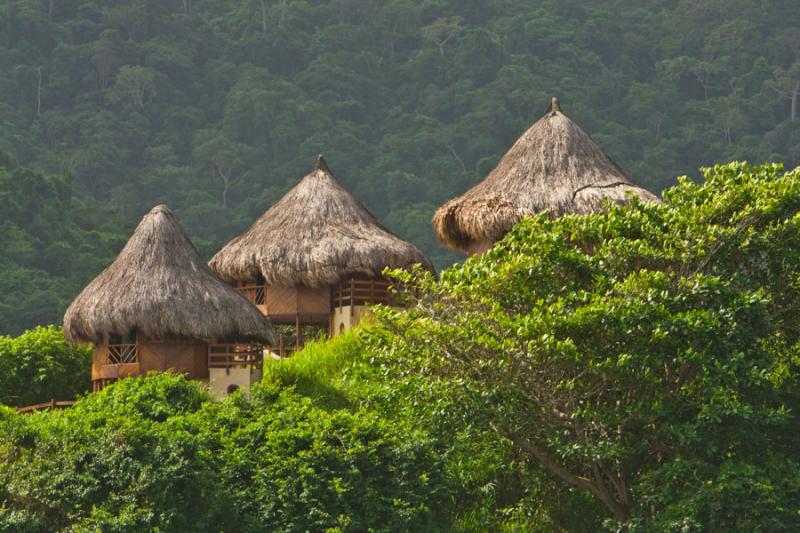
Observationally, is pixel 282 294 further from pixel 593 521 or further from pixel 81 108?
pixel 81 108

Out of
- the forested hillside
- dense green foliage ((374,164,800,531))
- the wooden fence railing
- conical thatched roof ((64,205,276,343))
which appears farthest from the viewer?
the forested hillside

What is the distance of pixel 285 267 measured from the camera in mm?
23516

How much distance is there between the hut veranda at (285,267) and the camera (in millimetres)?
19984

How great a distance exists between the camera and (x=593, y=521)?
16.7 meters

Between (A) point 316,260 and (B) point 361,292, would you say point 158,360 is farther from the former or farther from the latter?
(B) point 361,292

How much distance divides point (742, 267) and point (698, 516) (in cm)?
291

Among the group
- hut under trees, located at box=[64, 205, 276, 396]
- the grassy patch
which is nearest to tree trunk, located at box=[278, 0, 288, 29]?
the grassy patch

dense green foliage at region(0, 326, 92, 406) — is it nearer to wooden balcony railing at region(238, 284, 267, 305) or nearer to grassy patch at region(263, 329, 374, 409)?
grassy patch at region(263, 329, 374, 409)

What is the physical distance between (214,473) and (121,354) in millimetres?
5673

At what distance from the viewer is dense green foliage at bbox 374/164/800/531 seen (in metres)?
14.4

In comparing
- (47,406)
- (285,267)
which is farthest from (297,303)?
(47,406)

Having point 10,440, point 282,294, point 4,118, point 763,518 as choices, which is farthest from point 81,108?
point 763,518

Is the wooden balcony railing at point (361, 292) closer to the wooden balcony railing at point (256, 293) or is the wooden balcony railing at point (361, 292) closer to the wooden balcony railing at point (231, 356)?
the wooden balcony railing at point (256, 293)

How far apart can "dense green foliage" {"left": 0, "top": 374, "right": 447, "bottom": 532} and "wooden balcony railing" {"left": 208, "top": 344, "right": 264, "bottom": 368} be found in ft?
13.0
